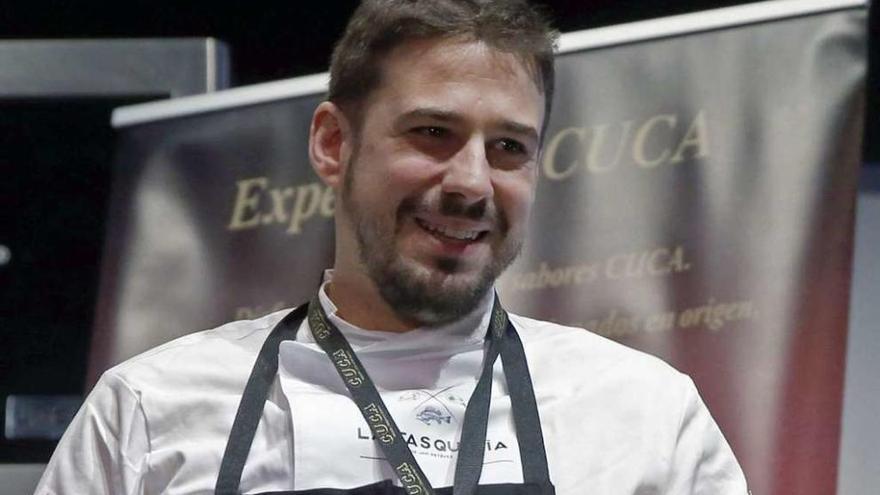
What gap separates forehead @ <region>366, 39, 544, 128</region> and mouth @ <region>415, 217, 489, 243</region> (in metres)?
0.13

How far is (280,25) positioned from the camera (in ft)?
9.79

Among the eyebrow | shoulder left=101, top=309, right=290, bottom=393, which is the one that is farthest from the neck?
the eyebrow

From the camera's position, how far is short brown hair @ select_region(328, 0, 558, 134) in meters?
1.67

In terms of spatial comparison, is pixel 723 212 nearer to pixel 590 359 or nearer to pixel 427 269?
pixel 590 359

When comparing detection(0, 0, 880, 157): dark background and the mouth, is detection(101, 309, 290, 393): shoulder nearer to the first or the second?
Result: the mouth

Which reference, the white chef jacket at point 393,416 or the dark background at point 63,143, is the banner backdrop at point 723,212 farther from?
the dark background at point 63,143

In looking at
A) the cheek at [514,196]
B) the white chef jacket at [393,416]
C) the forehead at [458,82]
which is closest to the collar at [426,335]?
the white chef jacket at [393,416]

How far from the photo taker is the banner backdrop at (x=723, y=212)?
6.81 feet

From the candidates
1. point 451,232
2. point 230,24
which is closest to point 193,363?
point 451,232

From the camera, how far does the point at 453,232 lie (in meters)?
1.62

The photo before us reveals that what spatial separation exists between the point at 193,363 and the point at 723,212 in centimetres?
84

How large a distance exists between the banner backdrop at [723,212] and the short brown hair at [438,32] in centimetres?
47

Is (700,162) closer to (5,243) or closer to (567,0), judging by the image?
(567,0)

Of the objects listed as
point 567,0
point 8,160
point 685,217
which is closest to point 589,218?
point 685,217
